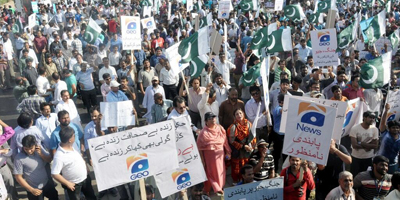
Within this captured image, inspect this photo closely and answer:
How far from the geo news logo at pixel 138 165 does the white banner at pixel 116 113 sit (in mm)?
1974

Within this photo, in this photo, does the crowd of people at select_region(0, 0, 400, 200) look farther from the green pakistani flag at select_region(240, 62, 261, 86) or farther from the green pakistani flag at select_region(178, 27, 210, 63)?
the green pakistani flag at select_region(178, 27, 210, 63)

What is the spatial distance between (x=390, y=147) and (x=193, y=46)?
13.4 feet

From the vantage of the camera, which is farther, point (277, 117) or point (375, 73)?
point (375, 73)

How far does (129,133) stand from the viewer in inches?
207

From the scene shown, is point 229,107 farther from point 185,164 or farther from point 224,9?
point 224,9

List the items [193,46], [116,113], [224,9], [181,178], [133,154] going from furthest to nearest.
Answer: [224,9]
[193,46]
[116,113]
[181,178]
[133,154]

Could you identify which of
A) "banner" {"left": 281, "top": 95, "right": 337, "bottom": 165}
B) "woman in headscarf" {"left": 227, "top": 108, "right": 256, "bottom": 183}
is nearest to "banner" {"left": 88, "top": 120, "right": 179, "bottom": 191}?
"banner" {"left": 281, "top": 95, "right": 337, "bottom": 165}

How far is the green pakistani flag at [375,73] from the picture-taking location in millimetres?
8000

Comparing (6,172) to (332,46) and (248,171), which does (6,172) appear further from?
(332,46)

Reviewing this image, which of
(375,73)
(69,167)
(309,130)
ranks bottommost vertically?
(69,167)

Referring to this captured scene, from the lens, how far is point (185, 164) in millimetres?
5848

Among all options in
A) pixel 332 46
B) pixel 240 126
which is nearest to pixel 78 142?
pixel 240 126

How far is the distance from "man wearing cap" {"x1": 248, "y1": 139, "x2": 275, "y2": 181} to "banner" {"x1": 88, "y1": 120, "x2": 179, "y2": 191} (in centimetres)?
137

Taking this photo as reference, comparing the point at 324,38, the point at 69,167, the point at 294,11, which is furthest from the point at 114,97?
the point at 294,11
